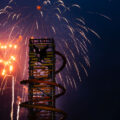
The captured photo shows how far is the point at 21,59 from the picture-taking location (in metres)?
42.5

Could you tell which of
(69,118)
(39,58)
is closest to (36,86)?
(39,58)

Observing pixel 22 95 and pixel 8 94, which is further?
pixel 22 95

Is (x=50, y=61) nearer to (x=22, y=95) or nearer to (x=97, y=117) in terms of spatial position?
(x=22, y=95)

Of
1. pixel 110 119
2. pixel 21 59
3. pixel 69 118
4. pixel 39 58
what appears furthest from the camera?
pixel 110 119

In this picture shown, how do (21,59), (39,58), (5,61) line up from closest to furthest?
1. (39,58)
2. (5,61)
3. (21,59)

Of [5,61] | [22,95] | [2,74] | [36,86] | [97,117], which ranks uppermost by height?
[5,61]

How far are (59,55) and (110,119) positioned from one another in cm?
8018

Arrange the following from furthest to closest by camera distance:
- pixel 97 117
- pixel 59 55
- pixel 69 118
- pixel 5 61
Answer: pixel 97 117 → pixel 69 118 → pixel 5 61 → pixel 59 55

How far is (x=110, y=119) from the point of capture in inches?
3617

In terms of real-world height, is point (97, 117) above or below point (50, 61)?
below

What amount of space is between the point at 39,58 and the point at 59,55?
3436 millimetres

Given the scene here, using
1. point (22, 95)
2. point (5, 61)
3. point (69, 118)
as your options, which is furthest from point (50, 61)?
point (69, 118)

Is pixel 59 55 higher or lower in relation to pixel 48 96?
higher

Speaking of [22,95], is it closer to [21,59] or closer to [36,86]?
[21,59]
